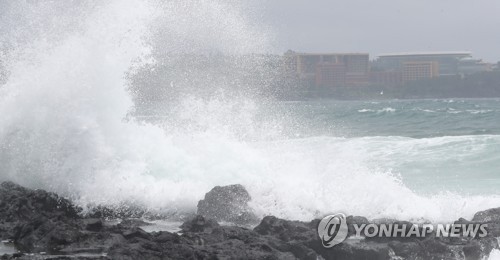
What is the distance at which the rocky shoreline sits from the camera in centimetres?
960

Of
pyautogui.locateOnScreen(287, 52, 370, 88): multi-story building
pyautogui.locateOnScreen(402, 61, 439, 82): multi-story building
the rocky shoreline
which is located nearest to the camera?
the rocky shoreline

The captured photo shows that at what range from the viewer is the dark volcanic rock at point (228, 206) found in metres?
13.0

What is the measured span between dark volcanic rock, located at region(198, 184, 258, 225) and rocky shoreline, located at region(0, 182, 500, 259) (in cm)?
147

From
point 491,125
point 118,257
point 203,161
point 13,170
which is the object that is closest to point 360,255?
point 118,257

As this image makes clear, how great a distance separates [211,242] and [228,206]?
2.90 meters

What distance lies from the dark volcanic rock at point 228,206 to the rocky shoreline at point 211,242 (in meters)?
1.47

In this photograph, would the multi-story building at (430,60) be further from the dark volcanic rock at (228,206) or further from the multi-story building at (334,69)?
the dark volcanic rock at (228,206)

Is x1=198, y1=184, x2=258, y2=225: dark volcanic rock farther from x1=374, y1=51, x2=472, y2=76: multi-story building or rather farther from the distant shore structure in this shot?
x1=374, y1=51, x2=472, y2=76: multi-story building

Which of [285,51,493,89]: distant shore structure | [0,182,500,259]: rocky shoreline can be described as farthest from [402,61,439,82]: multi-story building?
[0,182,500,259]: rocky shoreline

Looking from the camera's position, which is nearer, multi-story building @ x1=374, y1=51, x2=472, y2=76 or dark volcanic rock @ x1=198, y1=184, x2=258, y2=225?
dark volcanic rock @ x1=198, y1=184, x2=258, y2=225

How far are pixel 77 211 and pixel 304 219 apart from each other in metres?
3.45

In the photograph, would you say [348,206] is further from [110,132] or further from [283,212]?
[110,132]

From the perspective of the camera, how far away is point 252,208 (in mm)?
13391

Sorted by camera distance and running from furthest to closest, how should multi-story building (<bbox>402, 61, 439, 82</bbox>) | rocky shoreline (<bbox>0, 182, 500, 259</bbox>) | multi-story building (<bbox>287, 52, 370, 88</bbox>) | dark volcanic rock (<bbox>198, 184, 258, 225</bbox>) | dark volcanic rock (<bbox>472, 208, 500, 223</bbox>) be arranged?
multi-story building (<bbox>402, 61, 439, 82</bbox>)
multi-story building (<bbox>287, 52, 370, 88</bbox>)
dark volcanic rock (<bbox>198, 184, 258, 225</bbox>)
dark volcanic rock (<bbox>472, 208, 500, 223</bbox>)
rocky shoreline (<bbox>0, 182, 500, 259</bbox>)
